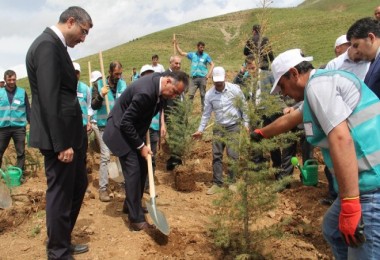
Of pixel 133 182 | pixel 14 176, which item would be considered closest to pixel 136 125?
pixel 133 182

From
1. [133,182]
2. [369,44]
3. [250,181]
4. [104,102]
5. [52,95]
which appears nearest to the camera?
[52,95]

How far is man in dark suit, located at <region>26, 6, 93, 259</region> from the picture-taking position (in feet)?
10.4

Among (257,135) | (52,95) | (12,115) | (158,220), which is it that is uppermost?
(52,95)

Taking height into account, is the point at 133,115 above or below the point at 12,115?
below

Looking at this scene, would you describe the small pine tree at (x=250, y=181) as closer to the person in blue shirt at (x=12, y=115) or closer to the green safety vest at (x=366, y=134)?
the green safety vest at (x=366, y=134)

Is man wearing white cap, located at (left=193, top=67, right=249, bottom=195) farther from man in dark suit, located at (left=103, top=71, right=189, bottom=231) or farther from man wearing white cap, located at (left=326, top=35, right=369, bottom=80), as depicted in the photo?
man wearing white cap, located at (left=326, top=35, right=369, bottom=80)

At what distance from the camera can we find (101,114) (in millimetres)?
5801

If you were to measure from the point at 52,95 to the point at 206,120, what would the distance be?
139 inches

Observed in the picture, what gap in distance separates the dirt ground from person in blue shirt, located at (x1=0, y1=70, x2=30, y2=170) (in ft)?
3.82

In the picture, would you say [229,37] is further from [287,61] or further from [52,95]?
[287,61]

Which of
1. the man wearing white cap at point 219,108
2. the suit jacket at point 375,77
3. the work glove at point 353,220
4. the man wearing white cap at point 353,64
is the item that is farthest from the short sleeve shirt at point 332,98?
the man wearing white cap at point 219,108

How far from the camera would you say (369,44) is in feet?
11.7

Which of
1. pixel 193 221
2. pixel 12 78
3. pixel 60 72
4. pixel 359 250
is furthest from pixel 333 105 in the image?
pixel 12 78

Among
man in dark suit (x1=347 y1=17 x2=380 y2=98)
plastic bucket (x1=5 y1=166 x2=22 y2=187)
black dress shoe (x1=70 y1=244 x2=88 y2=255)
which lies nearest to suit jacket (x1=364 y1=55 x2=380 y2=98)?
man in dark suit (x1=347 y1=17 x2=380 y2=98)
